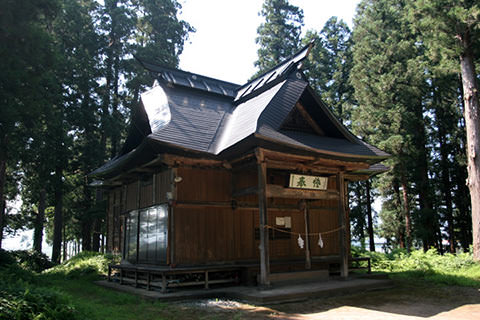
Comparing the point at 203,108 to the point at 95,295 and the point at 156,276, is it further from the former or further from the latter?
the point at 95,295

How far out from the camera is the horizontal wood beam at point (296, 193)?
1065 centimetres

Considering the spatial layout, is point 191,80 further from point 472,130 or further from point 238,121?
point 472,130

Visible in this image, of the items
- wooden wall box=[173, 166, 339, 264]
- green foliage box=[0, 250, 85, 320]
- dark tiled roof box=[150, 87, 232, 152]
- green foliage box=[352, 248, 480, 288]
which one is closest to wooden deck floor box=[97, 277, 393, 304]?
wooden wall box=[173, 166, 339, 264]

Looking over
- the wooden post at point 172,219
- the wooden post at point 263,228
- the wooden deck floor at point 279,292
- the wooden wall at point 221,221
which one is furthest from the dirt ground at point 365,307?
the wooden wall at point 221,221

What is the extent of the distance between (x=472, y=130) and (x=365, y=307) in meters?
10.1

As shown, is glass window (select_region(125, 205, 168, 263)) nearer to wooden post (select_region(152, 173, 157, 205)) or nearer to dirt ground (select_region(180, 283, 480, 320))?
wooden post (select_region(152, 173, 157, 205))

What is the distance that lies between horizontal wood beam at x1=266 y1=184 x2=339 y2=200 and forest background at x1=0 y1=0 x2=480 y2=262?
681 cm

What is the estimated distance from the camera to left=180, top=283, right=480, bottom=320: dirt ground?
770 centimetres

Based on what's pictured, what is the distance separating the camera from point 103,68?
2583 centimetres

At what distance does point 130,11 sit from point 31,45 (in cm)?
1430

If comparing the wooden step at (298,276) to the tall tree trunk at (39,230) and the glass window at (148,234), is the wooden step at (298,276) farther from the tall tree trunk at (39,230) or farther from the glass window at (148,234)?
the tall tree trunk at (39,230)

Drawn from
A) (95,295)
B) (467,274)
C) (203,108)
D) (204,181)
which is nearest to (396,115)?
(467,274)

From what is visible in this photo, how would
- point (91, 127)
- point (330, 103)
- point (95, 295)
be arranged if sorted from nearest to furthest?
point (95, 295) < point (91, 127) < point (330, 103)

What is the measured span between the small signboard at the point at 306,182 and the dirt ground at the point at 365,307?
3.27 m
